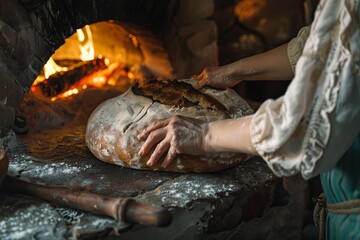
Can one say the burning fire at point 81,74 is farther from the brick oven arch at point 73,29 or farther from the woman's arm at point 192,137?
the woman's arm at point 192,137

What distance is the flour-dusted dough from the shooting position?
1665mm

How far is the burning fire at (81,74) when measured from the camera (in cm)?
248

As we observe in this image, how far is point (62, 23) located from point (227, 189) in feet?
3.24

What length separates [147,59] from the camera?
2.79 metres

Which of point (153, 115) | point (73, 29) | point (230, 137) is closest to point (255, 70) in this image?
point (153, 115)

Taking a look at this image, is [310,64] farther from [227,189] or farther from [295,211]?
[295,211]

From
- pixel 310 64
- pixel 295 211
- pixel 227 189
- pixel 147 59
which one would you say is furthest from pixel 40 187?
pixel 147 59

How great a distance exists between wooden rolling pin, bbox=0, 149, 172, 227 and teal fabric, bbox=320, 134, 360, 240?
1.47ft

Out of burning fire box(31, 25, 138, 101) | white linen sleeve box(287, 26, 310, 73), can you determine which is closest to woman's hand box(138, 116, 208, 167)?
white linen sleeve box(287, 26, 310, 73)

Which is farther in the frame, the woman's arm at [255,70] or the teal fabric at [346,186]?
the woman's arm at [255,70]

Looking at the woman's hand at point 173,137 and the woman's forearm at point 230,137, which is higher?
the woman's forearm at point 230,137

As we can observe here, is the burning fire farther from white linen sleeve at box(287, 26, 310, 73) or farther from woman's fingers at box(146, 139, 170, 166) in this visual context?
white linen sleeve at box(287, 26, 310, 73)

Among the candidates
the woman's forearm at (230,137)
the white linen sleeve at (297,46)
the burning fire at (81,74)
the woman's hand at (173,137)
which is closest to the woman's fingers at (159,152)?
the woman's hand at (173,137)

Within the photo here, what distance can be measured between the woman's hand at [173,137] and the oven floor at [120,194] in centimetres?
10
